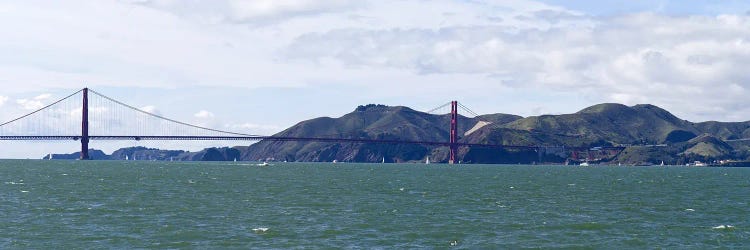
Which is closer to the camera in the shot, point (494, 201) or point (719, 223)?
point (719, 223)

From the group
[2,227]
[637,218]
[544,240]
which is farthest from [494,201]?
[2,227]

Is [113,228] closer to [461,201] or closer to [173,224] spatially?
[173,224]

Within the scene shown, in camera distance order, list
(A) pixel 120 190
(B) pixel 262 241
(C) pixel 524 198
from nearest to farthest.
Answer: (B) pixel 262 241 → (C) pixel 524 198 → (A) pixel 120 190

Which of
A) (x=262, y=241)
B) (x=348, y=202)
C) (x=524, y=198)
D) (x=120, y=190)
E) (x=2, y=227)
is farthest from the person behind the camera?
(x=120, y=190)

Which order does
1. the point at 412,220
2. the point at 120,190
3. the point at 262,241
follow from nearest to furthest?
1. the point at 262,241
2. the point at 412,220
3. the point at 120,190

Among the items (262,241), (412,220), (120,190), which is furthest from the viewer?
(120,190)

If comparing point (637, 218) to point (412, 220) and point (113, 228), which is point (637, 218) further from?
point (113, 228)

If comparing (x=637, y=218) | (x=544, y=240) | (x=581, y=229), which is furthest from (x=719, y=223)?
(x=544, y=240)

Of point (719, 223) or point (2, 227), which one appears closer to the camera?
point (2, 227)
